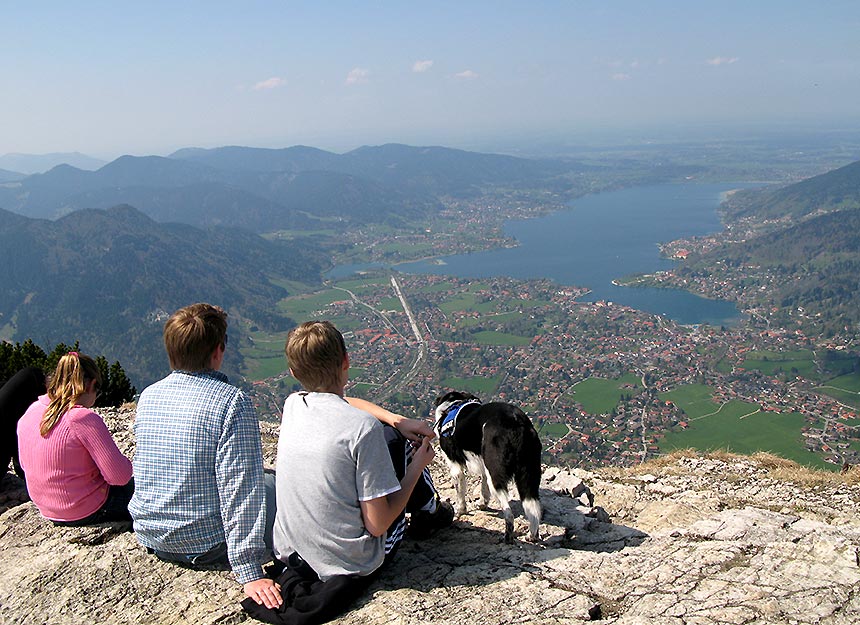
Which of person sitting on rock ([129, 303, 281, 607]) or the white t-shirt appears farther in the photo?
person sitting on rock ([129, 303, 281, 607])

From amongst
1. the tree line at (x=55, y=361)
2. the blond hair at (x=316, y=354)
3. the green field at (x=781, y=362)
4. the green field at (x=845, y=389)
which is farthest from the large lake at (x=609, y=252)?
the blond hair at (x=316, y=354)

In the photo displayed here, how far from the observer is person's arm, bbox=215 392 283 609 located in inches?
145

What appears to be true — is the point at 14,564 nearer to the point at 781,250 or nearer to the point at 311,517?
the point at 311,517

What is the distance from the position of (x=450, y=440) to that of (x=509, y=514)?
3.90 feet

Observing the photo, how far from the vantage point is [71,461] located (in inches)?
172

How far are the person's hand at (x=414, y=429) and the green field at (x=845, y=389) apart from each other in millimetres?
51144

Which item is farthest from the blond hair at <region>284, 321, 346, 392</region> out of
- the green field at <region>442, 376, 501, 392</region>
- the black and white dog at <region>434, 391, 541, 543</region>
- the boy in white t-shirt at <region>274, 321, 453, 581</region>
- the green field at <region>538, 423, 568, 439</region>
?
the green field at <region>442, 376, 501, 392</region>

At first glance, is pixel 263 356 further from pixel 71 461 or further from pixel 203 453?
pixel 203 453

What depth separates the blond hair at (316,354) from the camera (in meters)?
3.49

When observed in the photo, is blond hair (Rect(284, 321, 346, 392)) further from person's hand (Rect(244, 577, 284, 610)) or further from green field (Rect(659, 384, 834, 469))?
green field (Rect(659, 384, 834, 469))

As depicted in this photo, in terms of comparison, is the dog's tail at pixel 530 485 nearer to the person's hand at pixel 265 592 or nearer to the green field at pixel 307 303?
the person's hand at pixel 265 592

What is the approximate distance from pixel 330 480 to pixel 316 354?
2.64ft

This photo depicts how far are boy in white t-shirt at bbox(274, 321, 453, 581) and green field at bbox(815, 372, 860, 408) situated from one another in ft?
171

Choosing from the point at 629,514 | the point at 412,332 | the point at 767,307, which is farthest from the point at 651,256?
the point at 629,514
